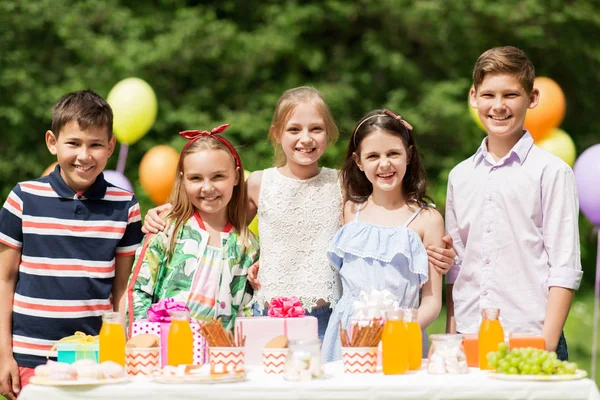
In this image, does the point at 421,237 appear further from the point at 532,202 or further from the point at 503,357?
the point at 503,357

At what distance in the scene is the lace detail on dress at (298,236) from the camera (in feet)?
12.9

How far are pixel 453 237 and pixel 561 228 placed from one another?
0.50 m

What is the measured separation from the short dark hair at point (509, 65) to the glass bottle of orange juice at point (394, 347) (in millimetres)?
1272

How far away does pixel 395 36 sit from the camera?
11.9 metres

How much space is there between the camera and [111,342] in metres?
3.04

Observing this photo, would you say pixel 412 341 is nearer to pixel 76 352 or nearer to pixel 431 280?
pixel 431 280

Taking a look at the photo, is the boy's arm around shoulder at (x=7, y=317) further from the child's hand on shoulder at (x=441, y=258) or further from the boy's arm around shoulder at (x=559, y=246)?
the boy's arm around shoulder at (x=559, y=246)

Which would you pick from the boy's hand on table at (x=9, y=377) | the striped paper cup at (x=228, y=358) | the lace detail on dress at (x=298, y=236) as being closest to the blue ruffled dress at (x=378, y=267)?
the lace detail on dress at (x=298, y=236)

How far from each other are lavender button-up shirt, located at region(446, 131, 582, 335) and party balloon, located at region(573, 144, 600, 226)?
290cm

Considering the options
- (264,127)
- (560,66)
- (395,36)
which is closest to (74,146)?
(264,127)

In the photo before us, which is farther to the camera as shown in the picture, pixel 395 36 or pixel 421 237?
pixel 395 36

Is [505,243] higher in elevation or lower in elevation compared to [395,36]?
lower

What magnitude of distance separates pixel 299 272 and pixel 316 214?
27cm

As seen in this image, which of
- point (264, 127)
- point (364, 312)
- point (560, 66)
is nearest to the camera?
point (364, 312)
